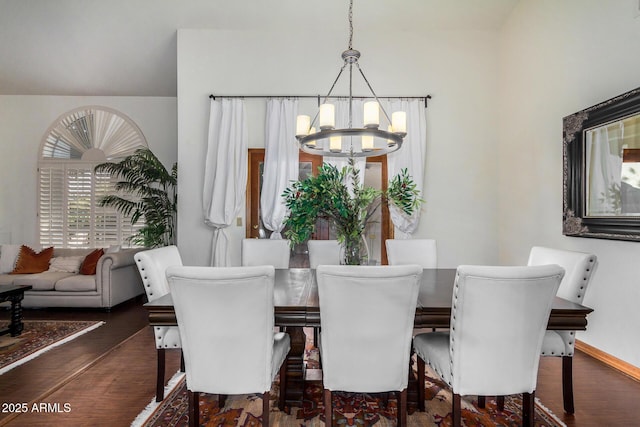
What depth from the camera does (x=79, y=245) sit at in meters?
5.84

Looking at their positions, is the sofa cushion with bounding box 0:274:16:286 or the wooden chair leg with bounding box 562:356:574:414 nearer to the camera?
the wooden chair leg with bounding box 562:356:574:414

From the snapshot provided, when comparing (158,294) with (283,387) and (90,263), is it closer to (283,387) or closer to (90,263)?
(283,387)

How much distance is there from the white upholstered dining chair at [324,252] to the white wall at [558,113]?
215 centimetres

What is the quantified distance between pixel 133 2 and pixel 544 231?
5196mm

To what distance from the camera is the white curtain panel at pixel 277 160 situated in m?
4.33

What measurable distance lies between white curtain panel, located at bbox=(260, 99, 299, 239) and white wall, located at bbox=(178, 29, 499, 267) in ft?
0.68

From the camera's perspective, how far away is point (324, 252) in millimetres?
3199

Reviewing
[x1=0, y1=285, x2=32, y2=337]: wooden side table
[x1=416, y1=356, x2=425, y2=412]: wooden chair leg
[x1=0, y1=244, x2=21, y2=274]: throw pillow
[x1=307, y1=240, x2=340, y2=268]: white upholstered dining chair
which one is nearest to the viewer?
[x1=416, y1=356, x2=425, y2=412]: wooden chair leg

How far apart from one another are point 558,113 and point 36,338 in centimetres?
541

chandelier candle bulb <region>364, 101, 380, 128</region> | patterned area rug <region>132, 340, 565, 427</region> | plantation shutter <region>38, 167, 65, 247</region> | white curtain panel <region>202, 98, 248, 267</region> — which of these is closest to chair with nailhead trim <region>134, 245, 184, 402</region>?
patterned area rug <region>132, 340, 565, 427</region>

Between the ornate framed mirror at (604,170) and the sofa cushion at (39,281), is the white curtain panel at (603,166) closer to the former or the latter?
the ornate framed mirror at (604,170)

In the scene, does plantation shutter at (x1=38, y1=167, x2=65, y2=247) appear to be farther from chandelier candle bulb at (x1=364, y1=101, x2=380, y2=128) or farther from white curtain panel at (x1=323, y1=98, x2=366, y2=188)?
chandelier candle bulb at (x1=364, y1=101, x2=380, y2=128)

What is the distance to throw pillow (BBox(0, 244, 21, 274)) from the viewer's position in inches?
180

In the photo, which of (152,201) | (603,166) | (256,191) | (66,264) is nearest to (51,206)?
(66,264)
